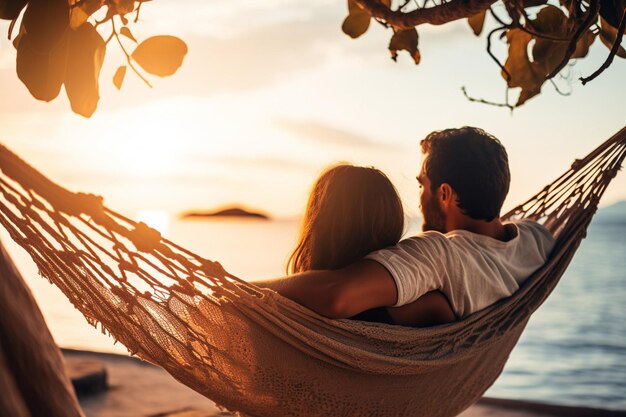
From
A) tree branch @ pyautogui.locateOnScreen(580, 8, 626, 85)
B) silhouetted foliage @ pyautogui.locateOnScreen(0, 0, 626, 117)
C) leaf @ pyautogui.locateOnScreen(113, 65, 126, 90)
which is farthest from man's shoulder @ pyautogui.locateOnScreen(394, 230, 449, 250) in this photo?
leaf @ pyautogui.locateOnScreen(113, 65, 126, 90)

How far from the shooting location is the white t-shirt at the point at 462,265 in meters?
1.51

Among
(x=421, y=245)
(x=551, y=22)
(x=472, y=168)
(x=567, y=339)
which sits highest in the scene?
(x=551, y=22)

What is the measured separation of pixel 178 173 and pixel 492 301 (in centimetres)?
2722

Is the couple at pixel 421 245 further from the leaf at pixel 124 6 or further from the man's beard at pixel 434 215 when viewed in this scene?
the leaf at pixel 124 6

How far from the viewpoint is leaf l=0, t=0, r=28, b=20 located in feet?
3.17

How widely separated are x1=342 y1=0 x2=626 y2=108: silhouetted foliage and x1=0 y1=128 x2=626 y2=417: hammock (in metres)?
0.50

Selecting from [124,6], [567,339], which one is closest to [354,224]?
[124,6]

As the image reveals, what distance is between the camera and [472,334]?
5.46 ft

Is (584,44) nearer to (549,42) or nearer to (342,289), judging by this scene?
(549,42)

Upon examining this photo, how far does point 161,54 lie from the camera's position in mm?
1001

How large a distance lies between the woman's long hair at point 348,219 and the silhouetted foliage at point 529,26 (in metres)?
0.31

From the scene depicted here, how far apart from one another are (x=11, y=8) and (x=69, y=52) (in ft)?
0.27

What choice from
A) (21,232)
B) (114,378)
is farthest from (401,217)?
(114,378)

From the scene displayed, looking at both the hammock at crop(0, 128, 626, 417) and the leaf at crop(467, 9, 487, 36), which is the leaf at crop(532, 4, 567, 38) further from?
the hammock at crop(0, 128, 626, 417)
